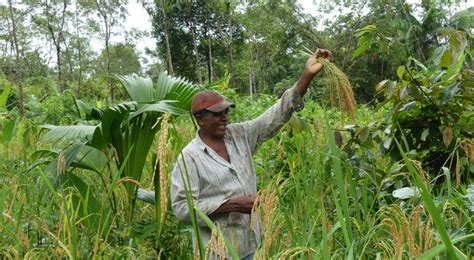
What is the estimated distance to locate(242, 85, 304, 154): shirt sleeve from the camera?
2408 mm

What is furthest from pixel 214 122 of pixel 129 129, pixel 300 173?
pixel 129 129

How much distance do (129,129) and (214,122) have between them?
2.71 ft

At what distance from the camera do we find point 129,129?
294 centimetres

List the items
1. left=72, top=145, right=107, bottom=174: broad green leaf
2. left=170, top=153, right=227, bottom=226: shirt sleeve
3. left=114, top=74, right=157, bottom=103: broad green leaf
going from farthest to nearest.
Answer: left=114, top=74, right=157, bottom=103: broad green leaf
left=72, top=145, right=107, bottom=174: broad green leaf
left=170, top=153, right=227, bottom=226: shirt sleeve

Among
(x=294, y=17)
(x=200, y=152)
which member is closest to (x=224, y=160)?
(x=200, y=152)

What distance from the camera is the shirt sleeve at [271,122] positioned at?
241cm

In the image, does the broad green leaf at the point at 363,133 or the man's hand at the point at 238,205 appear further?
the broad green leaf at the point at 363,133

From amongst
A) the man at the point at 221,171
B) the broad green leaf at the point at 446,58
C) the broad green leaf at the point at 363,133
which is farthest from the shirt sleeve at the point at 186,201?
→ the broad green leaf at the point at 446,58

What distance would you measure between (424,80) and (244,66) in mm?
21793

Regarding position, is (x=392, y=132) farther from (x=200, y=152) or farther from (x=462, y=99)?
(x=200, y=152)

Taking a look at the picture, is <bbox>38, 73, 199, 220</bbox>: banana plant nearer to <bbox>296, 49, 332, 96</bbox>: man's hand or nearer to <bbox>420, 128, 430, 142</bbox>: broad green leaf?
<bbox>296, 49, 332, 96</bbox>: man's hand

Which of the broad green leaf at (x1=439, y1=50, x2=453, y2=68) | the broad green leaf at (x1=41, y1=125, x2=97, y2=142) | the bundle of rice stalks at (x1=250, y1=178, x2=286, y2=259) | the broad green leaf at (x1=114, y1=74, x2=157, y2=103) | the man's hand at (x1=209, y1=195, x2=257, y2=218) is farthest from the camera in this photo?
the broad green leaf at (x1=114, y1=74, x2=157, y2=103)

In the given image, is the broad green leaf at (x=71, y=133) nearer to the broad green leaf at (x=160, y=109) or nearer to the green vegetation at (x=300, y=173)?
the green vegetation at (x=300, y=173)

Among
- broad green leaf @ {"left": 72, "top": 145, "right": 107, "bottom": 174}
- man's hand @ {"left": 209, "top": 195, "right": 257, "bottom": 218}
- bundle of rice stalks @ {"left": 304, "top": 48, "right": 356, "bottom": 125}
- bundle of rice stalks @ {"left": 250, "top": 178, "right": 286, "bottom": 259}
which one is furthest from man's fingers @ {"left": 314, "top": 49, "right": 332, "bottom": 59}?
broad green leaf @ {"left": 72, "top": 145, "right": 107, "bottom": 174}
